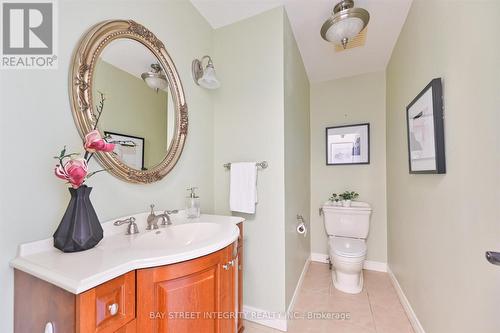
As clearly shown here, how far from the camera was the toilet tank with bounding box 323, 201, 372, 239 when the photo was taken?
2242 mm

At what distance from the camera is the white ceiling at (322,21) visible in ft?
4.92

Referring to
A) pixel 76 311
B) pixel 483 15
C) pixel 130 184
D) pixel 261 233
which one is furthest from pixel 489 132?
pixel 130 184

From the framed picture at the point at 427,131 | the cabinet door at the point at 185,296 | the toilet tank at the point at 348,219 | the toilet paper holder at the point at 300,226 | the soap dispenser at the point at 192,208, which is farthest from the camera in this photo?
the toilet tank at the point at 348,219

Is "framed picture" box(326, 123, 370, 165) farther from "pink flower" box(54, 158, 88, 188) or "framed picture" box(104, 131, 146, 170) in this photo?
"pink flower" box(54, 158, 88, 188)

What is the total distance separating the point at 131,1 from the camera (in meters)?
1.08

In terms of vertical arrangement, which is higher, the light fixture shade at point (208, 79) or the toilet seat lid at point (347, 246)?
the light fixture shade at point (208, 79)

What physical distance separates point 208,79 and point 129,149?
77cm

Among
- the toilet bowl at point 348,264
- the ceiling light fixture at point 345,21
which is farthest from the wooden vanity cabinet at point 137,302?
the ceiling light fixture at point 345,21

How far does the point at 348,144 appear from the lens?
8.20ft

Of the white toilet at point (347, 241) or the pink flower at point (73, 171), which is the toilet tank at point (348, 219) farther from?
the pink flower at point (73, 171)

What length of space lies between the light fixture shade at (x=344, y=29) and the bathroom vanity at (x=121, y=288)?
1.67m

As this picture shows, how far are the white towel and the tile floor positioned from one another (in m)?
0.89

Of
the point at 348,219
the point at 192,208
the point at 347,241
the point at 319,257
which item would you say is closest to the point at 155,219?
the point at 192,208

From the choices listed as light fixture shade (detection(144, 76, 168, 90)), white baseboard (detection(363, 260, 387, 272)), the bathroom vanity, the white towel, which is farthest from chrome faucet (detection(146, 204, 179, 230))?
white baseboard (detection(363, 260, 387, 272))
